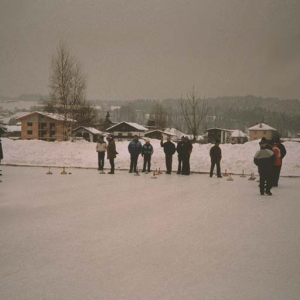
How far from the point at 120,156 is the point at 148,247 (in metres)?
19.4

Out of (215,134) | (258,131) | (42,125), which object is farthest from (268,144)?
(258,131)

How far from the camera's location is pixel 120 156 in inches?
1006

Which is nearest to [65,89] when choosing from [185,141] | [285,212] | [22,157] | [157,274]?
[22,157]

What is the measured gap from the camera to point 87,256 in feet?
18.8

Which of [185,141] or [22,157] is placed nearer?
[185,141]

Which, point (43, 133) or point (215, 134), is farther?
point (215, 134)

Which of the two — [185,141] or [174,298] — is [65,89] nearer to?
[185,141]

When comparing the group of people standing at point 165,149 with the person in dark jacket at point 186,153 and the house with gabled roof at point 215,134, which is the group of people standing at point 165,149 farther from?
the house with gabled roof at point 215,134

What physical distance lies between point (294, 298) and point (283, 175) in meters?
16.8

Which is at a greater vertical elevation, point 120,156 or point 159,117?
point 159,117

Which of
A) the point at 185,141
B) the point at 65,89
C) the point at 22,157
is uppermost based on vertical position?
the point at 65,89

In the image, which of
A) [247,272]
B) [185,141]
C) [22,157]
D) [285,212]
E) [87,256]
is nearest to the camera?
[247,272]

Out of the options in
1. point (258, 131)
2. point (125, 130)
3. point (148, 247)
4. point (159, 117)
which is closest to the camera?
point (148, 247)

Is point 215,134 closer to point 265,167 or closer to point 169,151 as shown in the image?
point 169,151
